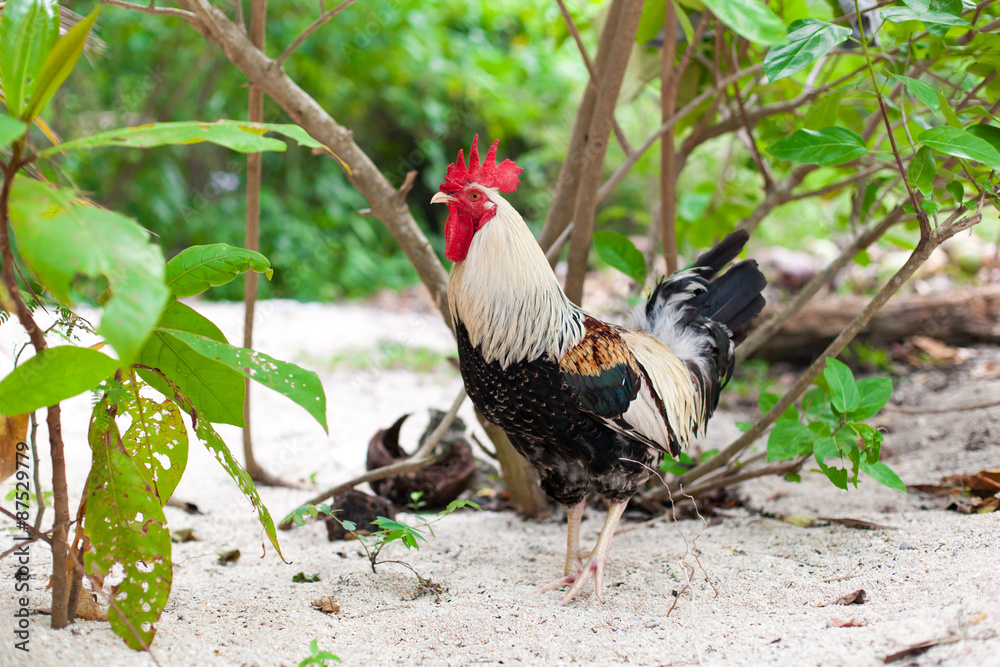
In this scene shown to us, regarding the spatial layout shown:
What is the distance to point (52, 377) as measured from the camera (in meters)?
1.33

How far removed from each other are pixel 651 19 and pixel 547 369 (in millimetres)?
1595

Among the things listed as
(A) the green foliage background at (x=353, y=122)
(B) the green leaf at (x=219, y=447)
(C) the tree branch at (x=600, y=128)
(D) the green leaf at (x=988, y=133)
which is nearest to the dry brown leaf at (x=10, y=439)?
(B) the green leaf at (x=219, y=447)

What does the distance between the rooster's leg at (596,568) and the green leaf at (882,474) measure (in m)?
0.81

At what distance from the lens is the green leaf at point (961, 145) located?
5.57 ft

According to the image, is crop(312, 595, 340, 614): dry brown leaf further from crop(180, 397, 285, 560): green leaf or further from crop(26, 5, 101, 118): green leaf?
crop(26, 5, 101, 118): green leaf

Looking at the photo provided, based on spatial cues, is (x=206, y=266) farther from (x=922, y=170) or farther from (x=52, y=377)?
(x=922, y=170)

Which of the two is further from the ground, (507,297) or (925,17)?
(925,17)

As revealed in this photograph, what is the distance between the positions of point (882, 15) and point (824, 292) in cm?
490

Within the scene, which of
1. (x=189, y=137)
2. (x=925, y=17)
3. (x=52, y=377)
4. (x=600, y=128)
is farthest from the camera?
(x=600, y=128)

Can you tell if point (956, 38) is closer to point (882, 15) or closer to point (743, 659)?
point (882, 15)

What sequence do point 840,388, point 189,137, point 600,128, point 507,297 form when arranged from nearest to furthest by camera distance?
1. point 189,137
2. point 507,297
3. point 840,388
4. point 600,128

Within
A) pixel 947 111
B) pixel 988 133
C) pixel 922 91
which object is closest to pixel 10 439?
pixel 922 91

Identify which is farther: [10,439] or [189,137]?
[10,439]

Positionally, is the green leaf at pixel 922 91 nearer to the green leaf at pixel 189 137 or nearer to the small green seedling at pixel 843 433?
the small green seedling at pixel 843 433
